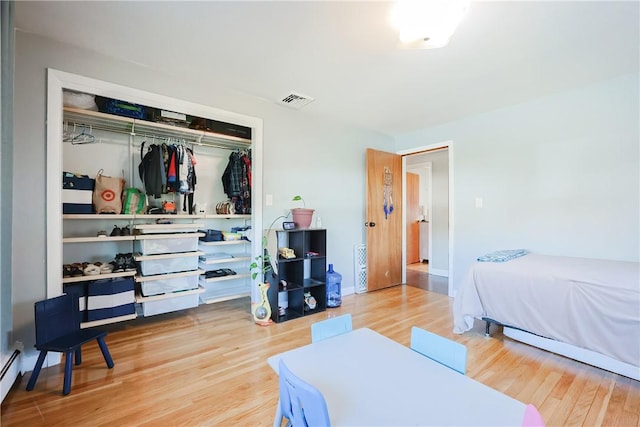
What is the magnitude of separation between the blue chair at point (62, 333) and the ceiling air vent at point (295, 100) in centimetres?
260

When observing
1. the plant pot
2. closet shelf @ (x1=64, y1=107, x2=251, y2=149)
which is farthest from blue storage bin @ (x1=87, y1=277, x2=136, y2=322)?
the plant pot

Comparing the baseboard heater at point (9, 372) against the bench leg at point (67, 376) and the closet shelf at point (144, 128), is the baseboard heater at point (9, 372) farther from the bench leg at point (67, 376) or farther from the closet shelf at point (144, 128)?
the closet shelf at point (144, 128)

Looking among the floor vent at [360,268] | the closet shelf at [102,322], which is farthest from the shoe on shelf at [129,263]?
the floor vent at [360,268]

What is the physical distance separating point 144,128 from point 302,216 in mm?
1921

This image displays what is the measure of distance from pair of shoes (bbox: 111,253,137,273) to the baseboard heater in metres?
0.87

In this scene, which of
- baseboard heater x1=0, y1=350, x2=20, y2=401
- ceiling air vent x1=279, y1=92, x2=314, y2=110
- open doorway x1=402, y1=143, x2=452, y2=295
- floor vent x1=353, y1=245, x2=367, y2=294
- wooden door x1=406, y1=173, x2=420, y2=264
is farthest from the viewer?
wooden door x1=406, y1=173, x2=420, y2=264

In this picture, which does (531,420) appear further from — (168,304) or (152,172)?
(152,172)

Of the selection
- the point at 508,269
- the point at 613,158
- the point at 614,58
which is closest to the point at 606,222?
the point at 613,158

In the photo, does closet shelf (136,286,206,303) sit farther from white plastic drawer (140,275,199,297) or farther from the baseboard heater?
the baseboard heater

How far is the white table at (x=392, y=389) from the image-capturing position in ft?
2.46

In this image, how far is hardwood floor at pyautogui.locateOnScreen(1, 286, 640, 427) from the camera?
1.58 m

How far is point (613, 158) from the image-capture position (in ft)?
8.75

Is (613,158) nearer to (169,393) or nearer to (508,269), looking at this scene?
(508,269)

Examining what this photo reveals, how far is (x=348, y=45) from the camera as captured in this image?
2.11 metres
